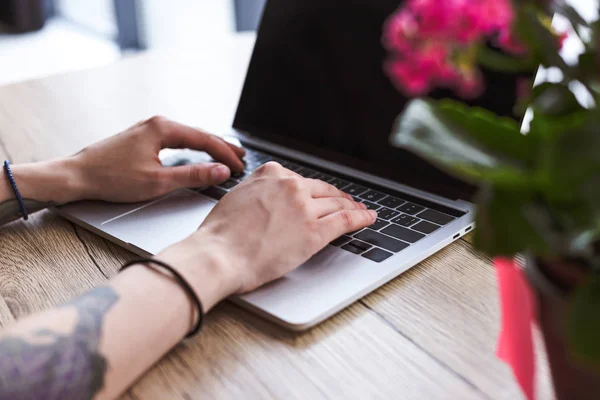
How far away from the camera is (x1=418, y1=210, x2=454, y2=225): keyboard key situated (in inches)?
30.5

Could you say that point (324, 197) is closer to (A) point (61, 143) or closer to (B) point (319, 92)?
(B) point (319, 92)

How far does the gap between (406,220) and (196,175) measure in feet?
0.93

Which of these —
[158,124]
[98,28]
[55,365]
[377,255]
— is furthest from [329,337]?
[98,28]

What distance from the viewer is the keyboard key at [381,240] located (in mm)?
716

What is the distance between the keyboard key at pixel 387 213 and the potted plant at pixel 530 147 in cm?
39

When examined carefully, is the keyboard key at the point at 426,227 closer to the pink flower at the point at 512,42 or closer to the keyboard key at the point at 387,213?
the keyboard key at the point at 387,213

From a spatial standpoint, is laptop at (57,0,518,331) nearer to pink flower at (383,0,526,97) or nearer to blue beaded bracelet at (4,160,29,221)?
blue beaded bracelet at (4,160,29,221)

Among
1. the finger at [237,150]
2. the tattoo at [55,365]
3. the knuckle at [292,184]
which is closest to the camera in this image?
the tattoo at [55,365]

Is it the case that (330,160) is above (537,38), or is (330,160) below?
below

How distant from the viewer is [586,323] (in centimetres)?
34

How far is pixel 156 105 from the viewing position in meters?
1.26

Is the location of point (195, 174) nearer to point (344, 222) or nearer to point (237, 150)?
point (237, 150)

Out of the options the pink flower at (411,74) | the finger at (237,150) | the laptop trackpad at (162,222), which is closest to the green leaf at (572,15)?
the pink flower at (411,74)

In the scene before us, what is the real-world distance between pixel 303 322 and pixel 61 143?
0.69 m
